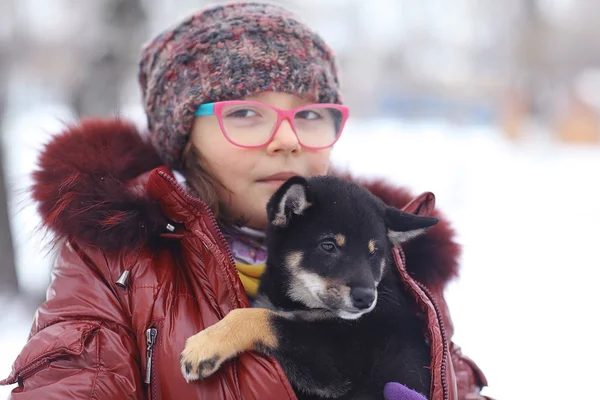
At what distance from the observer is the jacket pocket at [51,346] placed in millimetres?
1894

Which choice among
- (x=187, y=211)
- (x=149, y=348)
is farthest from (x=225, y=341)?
(x=187, y=211)

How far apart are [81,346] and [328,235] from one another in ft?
3.30

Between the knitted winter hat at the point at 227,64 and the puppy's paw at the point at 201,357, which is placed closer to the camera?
the puppy's paw at the point at 201,357

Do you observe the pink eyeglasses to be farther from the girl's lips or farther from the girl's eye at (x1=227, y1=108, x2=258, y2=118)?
the girl's lips

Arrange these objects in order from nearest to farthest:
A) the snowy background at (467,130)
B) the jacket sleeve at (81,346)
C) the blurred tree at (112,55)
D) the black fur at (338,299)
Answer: the jacket sleeve at (81,346) < the black fur at (338,299) < the snowy background at (467,130) < the blurred tree at (112,55)

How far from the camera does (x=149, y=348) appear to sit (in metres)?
2.00

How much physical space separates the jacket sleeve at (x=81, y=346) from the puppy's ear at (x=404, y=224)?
1.10 meters

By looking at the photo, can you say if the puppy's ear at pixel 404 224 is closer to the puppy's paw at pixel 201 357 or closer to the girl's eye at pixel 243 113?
the girl's eye at pixel 243 113

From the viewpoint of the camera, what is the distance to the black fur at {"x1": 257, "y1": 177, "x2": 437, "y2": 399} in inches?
82.6

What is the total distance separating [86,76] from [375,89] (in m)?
22.5

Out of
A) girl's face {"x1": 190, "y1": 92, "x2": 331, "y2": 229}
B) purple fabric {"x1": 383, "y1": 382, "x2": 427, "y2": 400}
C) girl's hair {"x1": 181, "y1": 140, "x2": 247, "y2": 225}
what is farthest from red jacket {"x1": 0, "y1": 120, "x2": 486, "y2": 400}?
girl's face {"x1": 190, "y1": 92, "x2": 331, "y2": 229}


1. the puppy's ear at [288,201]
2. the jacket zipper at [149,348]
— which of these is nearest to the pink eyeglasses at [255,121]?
the puppy's ear at [288,201]

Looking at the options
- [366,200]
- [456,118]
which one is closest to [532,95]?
[456,118]

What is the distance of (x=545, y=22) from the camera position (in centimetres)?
1873
